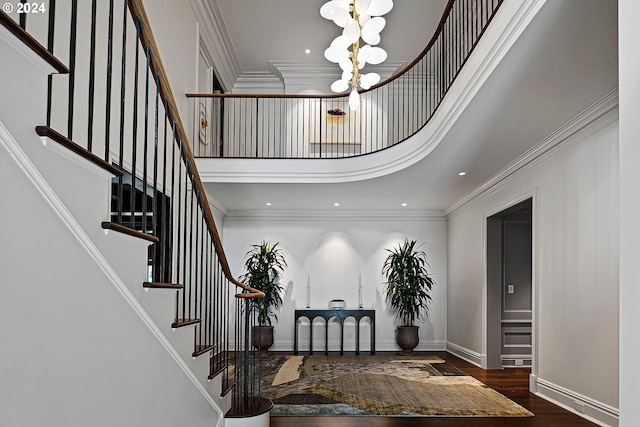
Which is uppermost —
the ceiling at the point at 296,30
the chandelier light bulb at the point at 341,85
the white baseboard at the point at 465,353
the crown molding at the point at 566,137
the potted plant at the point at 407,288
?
the ceiling at the point at 296,30

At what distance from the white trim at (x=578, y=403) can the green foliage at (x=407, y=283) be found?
10.4 feet

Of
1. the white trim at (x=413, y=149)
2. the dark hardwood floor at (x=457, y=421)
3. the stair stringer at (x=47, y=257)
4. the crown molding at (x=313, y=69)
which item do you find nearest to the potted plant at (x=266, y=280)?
the white trim at (x=413, y=149)

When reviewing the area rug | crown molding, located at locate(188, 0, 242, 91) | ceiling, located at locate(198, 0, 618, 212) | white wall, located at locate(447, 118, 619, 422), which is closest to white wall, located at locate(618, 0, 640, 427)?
ceiling, located at locate(198, 0, 618, 212)

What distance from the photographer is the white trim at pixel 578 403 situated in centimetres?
447

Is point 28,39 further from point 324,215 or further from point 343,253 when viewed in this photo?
point 343,253

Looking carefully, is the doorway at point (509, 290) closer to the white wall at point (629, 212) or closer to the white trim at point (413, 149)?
the white trim at point (413, 149)

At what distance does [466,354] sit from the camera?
8.62m

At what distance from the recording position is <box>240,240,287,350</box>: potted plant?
29.9 ft

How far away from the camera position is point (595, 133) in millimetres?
4867

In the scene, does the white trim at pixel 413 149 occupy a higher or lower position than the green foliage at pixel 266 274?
higher

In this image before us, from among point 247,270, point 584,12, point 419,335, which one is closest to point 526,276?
point 419,335

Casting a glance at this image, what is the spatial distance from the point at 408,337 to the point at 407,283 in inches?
36.2

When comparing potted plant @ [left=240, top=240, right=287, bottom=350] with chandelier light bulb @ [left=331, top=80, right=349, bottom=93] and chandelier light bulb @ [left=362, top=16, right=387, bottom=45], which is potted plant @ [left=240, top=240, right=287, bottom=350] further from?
chandelier light bulb @ [left=362, top=16, right=387, bottom=45]

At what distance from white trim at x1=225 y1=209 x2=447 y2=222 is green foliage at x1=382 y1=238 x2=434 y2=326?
582 mm
